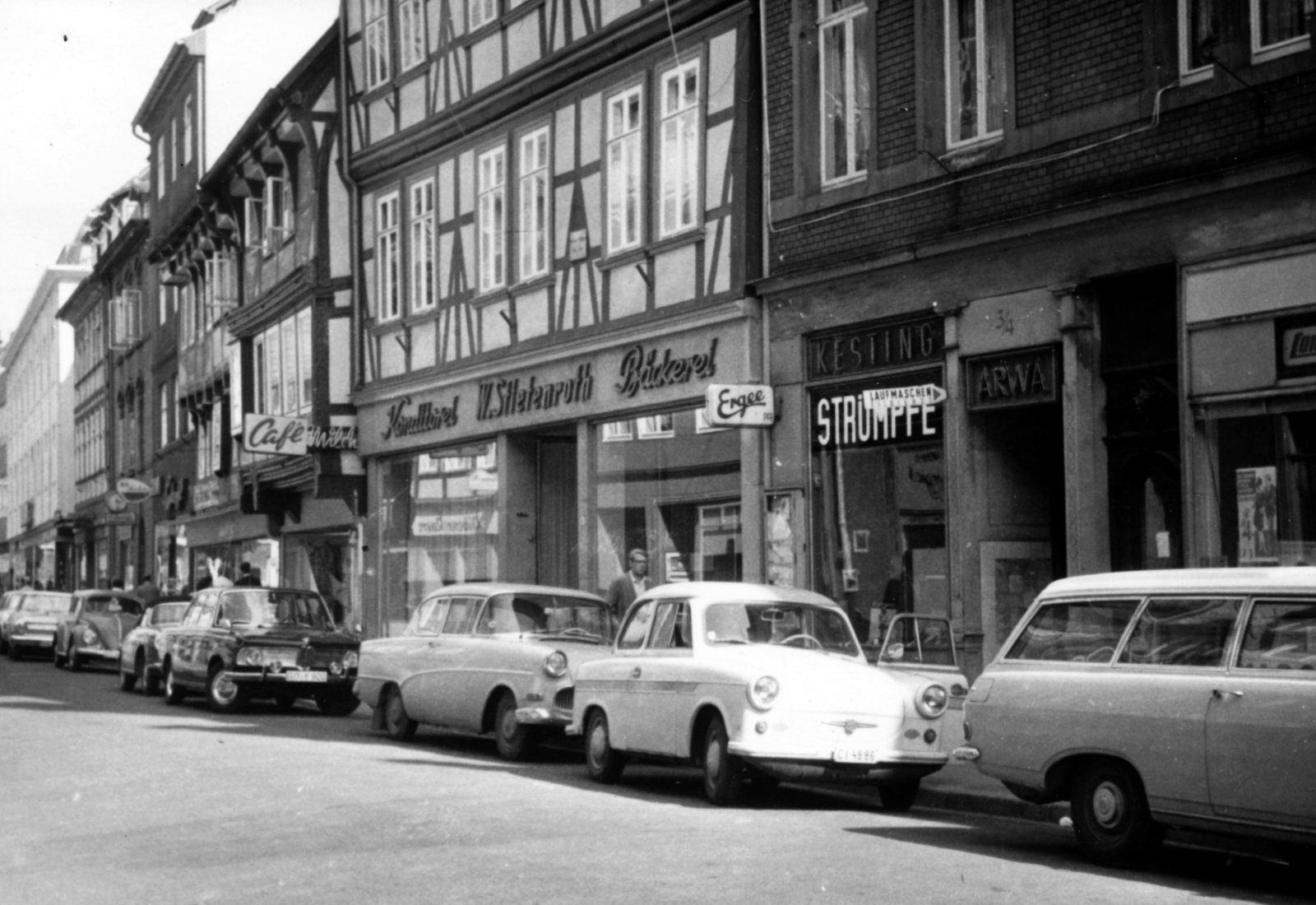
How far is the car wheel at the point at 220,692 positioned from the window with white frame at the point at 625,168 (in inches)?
279

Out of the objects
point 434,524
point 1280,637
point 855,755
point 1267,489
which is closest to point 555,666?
point 855,755

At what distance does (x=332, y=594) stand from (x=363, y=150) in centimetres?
858

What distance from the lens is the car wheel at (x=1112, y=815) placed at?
33.3 ft

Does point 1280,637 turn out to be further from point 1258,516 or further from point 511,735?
point 511,735

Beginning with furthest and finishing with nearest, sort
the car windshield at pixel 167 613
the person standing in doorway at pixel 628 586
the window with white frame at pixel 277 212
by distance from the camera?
the window with white frame at pixel 277 212 → the car windshield at pixel 167 613 → the person standing in doorway at pixel 628 586

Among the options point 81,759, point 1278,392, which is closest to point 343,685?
point 81,759

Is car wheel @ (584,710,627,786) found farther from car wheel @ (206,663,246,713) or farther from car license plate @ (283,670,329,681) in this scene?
car wheel @ (206,663,246,713)

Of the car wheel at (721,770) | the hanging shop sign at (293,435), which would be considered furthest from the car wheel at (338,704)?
the car wheel at (721,770)

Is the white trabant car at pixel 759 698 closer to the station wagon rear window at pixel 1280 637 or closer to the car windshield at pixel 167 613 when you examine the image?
the station wagon rear window at pixel 1280 637

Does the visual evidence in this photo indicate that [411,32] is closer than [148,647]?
No

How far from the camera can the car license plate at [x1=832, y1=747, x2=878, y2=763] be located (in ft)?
42.1

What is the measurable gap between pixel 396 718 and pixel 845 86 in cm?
782

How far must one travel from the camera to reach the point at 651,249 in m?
23.8

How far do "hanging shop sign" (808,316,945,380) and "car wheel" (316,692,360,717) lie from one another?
6912 mm
